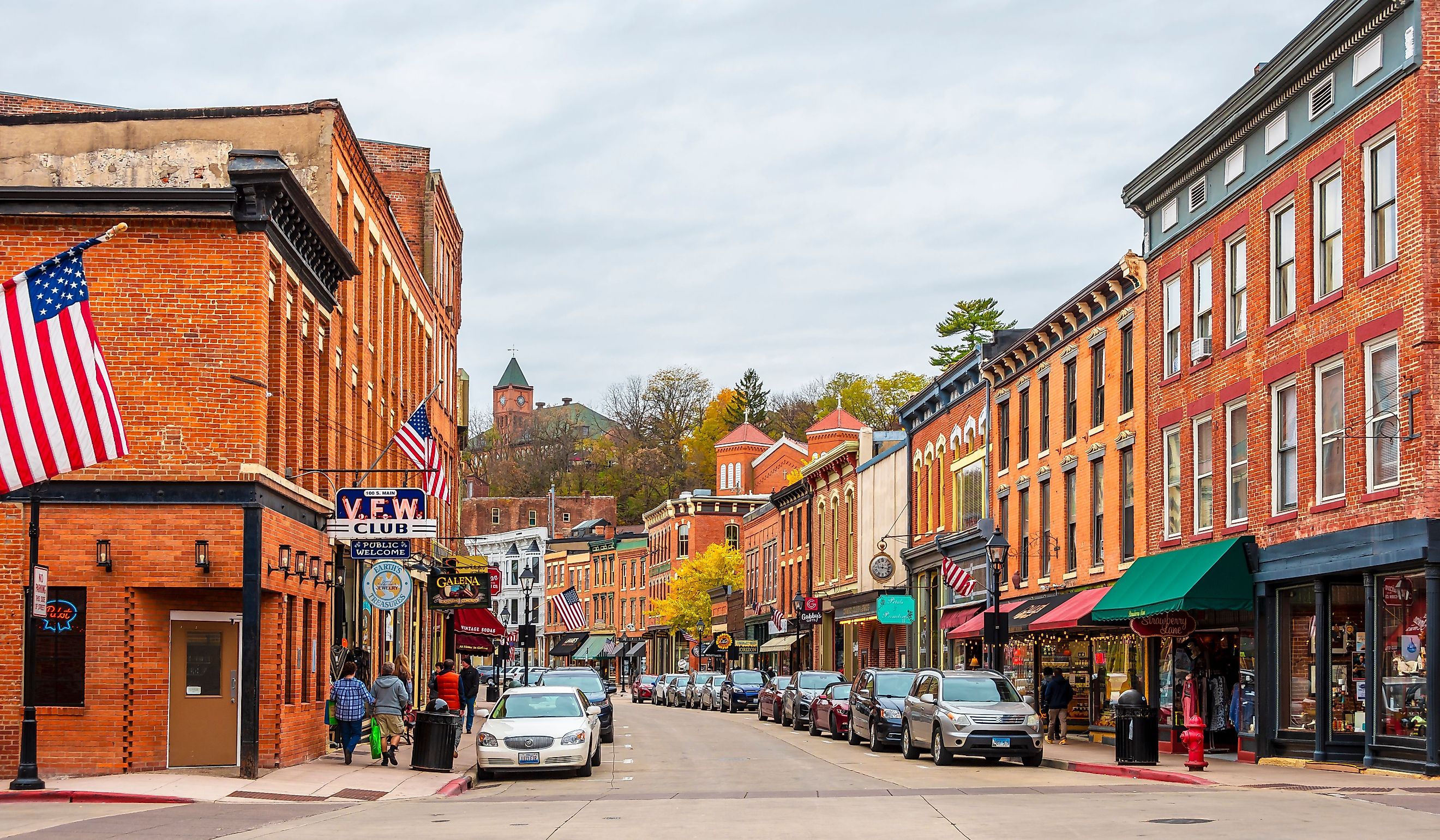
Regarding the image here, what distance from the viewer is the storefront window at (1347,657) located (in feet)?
77.7

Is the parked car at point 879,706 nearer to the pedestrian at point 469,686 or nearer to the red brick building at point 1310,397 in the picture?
the red brick building at point 1310,397

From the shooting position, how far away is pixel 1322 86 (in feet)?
81.3

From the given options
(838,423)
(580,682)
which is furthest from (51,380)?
(838,423)

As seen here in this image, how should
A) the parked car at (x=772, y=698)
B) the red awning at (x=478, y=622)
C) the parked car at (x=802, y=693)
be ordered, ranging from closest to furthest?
the parked car at (x=802, y=693), the parked car at (x=772, y=698), the red awning at (x=478, y=622)

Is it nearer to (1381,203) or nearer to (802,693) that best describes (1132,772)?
(1381,203)

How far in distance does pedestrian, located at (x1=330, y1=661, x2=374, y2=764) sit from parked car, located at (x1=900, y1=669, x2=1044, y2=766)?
9468 mm

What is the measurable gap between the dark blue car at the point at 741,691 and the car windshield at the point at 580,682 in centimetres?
1803

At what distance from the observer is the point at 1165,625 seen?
29688 millimetres

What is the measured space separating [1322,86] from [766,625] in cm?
5801

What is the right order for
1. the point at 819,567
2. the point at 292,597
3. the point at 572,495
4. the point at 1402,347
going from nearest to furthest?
the point at 1402,347, the point at 292,597, the point at 819,567, the point at 572,495

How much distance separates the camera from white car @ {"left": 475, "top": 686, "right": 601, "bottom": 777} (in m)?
24.8

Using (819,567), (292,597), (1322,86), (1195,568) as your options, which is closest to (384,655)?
(292,597)

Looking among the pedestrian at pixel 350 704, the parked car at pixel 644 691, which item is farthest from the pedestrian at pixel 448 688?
the parked car at pixel 644 691

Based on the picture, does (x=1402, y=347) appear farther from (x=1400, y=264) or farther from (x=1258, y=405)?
(x=1258, y=405)
